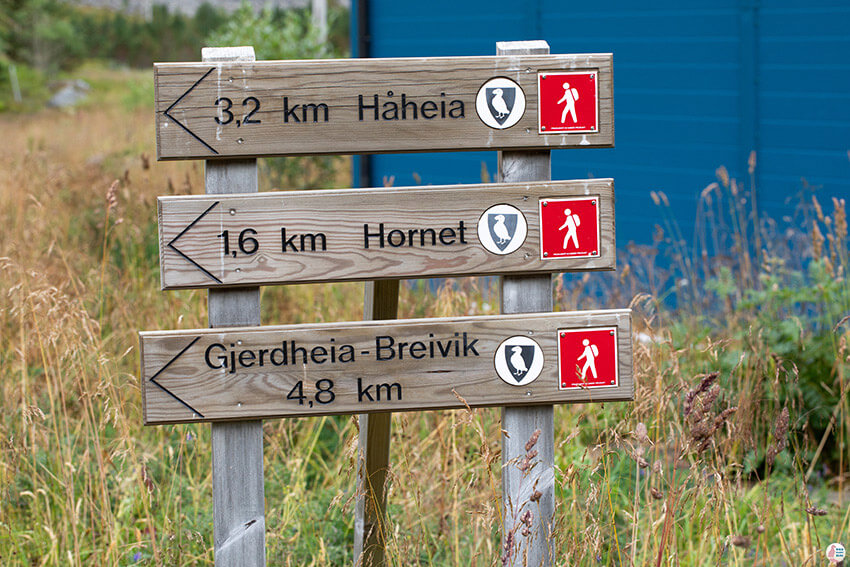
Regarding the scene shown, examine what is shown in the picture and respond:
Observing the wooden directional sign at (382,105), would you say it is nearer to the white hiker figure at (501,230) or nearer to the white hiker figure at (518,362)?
the white hiker figure at (501,230)

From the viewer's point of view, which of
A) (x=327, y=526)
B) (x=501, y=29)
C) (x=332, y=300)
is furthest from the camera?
(x=501, y=29)

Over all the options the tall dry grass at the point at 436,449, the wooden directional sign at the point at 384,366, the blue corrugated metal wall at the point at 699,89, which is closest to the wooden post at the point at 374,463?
the tall dry grass at the point at 436,449

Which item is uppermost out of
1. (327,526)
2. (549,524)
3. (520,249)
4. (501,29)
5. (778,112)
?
(501,29)

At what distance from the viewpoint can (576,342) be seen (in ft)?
7.34

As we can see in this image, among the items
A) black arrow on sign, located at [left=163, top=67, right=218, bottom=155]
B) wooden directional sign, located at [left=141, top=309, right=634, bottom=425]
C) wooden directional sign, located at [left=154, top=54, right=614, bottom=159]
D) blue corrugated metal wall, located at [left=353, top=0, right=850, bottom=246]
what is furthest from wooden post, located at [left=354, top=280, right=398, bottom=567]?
blue corrugated metal wall, located at [left=353, top=0, right=850, bottom=246]

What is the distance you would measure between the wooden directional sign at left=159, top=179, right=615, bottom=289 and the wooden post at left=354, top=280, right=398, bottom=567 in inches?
14.5

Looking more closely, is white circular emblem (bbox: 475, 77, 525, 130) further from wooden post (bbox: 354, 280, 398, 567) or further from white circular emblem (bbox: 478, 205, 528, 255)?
wooden post (bbox: 354, 280, 398, 567)

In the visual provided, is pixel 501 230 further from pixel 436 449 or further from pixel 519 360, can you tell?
pixel 436 449

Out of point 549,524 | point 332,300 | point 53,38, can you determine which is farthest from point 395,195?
point 53,38

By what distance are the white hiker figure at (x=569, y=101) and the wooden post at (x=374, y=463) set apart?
64 centimetres

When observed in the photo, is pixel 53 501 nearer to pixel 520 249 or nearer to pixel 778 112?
pixel 520 249

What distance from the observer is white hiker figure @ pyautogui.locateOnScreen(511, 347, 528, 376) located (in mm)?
2223

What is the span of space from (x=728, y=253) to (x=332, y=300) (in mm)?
2295

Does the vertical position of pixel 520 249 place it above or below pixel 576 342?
above
